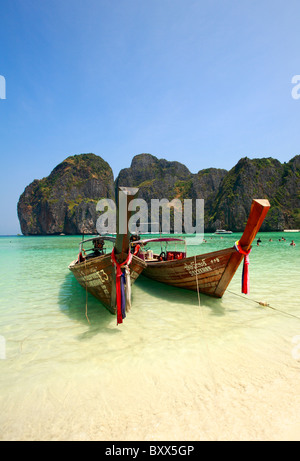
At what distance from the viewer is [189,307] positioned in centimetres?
717

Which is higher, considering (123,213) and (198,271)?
(123,213)

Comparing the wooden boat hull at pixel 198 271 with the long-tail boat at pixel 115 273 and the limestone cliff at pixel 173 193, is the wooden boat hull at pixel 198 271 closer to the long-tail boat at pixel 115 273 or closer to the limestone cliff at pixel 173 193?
the long-tail boat at pixel 115 273

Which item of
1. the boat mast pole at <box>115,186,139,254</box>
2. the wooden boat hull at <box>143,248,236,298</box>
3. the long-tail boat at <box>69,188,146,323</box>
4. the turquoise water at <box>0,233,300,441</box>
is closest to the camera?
the turquoise water at <box>0,233,300,441</box>

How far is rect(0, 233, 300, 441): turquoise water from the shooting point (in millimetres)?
2674

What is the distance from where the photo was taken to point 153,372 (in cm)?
380

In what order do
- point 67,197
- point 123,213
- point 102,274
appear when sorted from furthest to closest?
point 67,197, point 102,274, point 123,213

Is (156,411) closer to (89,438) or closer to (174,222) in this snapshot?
(89,438)

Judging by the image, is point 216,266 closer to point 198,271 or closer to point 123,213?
point 198,271

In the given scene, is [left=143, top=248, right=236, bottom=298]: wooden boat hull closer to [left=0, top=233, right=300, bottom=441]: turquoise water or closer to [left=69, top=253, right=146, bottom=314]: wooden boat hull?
[left=0, top=233, right=300, bottom=441]: turquoise water

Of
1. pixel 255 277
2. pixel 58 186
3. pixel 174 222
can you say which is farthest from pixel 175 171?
pixel 255 277

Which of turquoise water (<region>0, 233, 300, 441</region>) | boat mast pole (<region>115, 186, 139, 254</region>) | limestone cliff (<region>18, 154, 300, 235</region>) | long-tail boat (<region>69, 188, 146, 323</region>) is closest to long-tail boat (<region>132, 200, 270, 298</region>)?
turquoise water (<region>0, 233, 300, 441</region>)

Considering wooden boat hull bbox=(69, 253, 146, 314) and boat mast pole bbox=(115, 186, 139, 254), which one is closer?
boat mast pole bbox=(115, 186, 139, 254)

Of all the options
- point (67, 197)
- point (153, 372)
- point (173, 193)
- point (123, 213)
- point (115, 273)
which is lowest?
point (153, 372)

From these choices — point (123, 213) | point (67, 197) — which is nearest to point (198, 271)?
point (123, 213)
